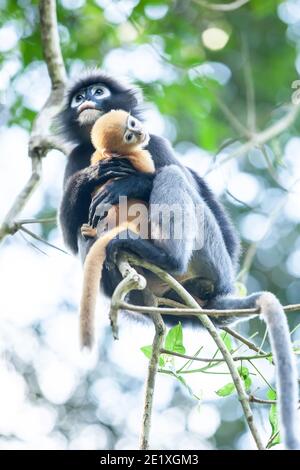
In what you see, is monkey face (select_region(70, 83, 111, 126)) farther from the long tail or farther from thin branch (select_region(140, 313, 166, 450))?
thin branch (select_region(140, 313, 166, 450))

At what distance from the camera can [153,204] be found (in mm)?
3730

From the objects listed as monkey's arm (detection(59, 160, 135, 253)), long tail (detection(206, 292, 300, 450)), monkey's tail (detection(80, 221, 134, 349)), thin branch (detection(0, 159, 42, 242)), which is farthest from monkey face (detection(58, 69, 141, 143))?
long tail (detection(206, 292, 300, 450))

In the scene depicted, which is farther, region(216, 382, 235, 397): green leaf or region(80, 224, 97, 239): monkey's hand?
region(80, 224, 97, 239): monkey's hand

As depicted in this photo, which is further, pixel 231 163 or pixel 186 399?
pixel 186 399

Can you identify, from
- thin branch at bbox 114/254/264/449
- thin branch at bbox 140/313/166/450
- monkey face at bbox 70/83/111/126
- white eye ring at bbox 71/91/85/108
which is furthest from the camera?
white eye ring at bbox 71/91/85/108

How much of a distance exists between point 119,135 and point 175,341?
→ 1194 millimetres

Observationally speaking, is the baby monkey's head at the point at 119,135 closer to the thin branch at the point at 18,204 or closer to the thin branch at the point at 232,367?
the thin branch at the point at 18,204

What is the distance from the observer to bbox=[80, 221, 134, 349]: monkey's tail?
9.60 ft

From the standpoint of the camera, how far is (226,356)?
289cm

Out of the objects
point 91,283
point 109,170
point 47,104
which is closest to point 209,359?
point 91,283
